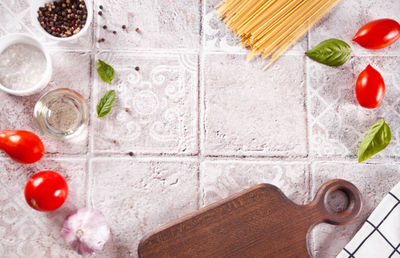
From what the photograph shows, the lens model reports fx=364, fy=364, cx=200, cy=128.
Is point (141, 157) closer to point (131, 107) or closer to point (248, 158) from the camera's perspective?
point (131, 107)

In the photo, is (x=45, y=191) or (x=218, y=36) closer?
(x=45, y=191)

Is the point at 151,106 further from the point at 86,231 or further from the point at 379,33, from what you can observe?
the point at 379,33

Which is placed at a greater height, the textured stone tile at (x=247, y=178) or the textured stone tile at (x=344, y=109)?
the textured stone tile at (x=344, y=109)

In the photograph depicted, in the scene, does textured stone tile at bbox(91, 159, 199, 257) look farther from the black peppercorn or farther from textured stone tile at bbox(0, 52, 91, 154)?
the black peppercorn

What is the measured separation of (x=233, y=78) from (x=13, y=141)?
0.50m

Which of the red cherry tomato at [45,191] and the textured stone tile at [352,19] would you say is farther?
the textured stone tile at [352,19]

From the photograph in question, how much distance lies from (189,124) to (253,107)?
0.15m

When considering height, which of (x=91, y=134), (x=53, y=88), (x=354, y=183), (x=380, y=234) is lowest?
(x=380, y=234)

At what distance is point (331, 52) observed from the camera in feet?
2.69

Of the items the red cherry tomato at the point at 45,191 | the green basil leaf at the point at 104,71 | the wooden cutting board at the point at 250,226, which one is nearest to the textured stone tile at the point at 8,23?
the green basil leaf at the point at 104,71

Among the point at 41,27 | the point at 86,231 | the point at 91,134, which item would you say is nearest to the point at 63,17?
the point at 41,27

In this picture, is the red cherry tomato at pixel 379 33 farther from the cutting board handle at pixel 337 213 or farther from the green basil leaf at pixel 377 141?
the cutting board handle at pixel 337 213

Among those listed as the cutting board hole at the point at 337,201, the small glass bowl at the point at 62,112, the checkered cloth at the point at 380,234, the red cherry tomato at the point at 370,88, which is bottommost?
the checkered cloth at the point at 380,234

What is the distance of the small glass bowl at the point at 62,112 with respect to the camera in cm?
81
